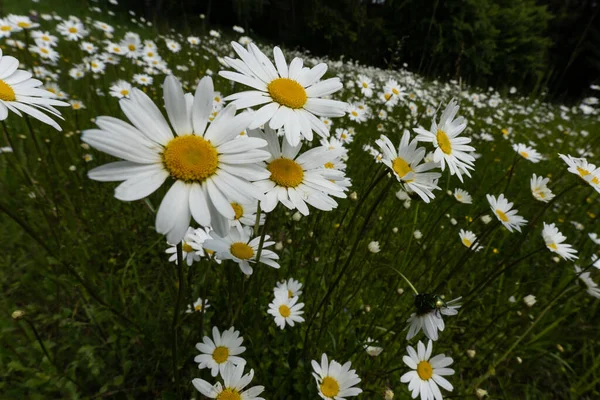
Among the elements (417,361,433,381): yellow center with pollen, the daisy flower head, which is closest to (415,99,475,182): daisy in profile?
the daisy flower head

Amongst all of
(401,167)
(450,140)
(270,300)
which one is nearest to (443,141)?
(450,140)

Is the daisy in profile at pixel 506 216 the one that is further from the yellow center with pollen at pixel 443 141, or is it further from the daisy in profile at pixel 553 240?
the yellow center with pollen at pixel 443 141

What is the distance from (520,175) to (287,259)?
10.4ft

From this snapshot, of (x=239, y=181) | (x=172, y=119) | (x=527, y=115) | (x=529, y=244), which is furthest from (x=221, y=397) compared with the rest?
(x=527, y=115)

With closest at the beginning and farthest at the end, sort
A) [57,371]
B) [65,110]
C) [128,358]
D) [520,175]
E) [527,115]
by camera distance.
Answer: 1. [57,371]
2. [128,358]
3. [65,110]
4. [520,175]
5. [527,115]

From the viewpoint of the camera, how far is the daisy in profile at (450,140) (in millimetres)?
1098

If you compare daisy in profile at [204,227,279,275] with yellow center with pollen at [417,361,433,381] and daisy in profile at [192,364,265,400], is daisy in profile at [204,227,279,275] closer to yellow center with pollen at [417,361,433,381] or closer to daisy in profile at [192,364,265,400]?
Answer: daisy in profile at [192,364,265,400]

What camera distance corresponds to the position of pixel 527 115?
247 inches

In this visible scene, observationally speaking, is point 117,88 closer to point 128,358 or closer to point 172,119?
point 128,358

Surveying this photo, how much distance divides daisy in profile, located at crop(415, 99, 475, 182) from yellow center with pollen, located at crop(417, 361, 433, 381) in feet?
2.55

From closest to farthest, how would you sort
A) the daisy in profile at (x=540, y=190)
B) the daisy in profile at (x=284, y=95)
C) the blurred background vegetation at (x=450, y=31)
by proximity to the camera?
the daisy in profile at (x=284, y=95), the daisy in profile at (x=540, y=190), the blurred background vegetation at (x=450, y=31)

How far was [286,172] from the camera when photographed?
956 mm

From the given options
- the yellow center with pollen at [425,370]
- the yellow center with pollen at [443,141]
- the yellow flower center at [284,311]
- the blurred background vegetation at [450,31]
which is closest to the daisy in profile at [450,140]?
the yellow center with pollen at [443,141]

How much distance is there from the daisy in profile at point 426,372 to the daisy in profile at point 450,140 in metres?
0.71
